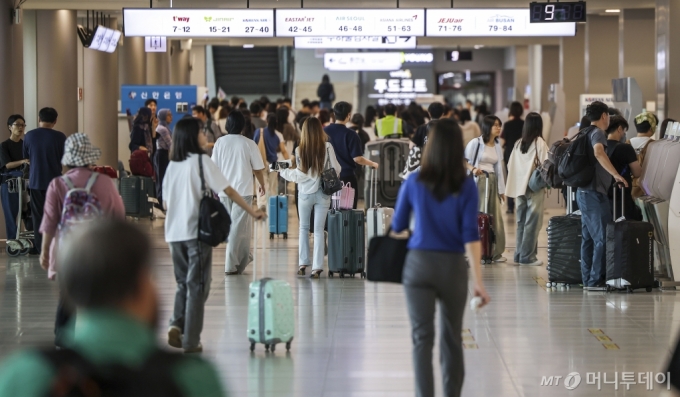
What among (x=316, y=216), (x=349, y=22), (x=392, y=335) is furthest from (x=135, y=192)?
(x=392, y=335)

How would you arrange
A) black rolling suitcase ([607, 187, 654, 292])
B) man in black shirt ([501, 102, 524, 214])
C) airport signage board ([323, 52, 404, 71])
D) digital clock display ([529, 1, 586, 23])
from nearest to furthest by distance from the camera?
black rolling suitcase ([607, 187, 654, 292]) → digital clock display ([529, 1, 586, 23]) → man in black shirt ([501, 102, 524, 214]) → airport signage board ([323, 52, 404, 71])

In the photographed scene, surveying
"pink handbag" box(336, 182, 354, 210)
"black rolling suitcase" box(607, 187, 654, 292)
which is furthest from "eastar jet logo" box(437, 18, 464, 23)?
"black rolling suitcase" box(607, 187, 654, 292)

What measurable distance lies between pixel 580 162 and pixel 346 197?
2.39 metres

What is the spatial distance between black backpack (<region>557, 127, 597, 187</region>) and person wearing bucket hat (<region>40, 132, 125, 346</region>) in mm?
4337

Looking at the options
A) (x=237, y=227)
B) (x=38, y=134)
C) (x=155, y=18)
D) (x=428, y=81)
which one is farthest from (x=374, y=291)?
(x=428, y=81)

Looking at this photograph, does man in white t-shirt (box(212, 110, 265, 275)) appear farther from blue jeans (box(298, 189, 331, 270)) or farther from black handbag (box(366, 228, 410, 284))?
black handbag (box(366, 228, 410, 284))

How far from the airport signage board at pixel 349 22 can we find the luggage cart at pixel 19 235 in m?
4.79

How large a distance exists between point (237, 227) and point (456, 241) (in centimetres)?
550

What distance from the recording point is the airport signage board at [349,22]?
1455 centimetres

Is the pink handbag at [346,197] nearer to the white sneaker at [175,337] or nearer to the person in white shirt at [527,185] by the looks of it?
the person in white shirt at [527,185]

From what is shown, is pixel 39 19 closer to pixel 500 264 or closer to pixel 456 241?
pixel 500 264

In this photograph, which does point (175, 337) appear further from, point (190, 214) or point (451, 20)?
point (451, 20)

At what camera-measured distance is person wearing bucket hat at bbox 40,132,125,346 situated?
580 centimetres

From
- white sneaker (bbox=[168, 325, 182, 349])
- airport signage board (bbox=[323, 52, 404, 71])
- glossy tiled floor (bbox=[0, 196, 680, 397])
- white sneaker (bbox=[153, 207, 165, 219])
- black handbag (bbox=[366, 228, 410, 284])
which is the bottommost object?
glossy tiled floor (bbox=[0, 196, 680, 397])
